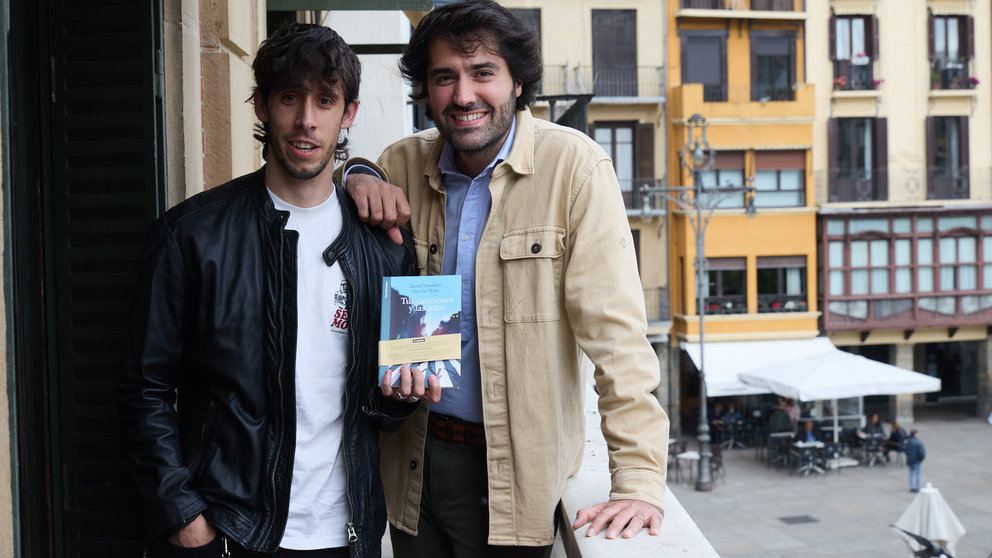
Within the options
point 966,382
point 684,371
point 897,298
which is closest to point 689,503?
point 684,371

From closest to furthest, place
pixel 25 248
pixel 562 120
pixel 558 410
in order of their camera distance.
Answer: pixel 558 410 → pixel 25 248 → pixel 562 120

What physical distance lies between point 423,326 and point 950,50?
2648 centimetres

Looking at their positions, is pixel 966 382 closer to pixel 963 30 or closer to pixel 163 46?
pixel 963 30

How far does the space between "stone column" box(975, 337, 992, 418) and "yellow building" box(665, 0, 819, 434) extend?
16.8 ft

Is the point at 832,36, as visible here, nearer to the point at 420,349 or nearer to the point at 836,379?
the point at 836,379

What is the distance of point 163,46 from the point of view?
3.07 meters

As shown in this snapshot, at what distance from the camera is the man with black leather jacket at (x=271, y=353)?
84.4 inches

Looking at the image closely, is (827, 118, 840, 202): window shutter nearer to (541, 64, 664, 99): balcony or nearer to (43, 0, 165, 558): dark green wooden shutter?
(541, 64, 664, 99): balcony

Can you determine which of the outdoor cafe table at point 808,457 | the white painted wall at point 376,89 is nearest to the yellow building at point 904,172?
the outdoor cafe table at point 808,457

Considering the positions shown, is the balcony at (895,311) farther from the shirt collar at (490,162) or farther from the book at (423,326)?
the book at (423,326)

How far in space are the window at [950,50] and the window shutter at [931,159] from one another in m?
1.03

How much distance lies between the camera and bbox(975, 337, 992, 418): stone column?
2520 cm

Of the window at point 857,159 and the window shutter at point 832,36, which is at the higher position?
the window shutter at point 832,36

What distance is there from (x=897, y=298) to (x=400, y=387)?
2415cm
